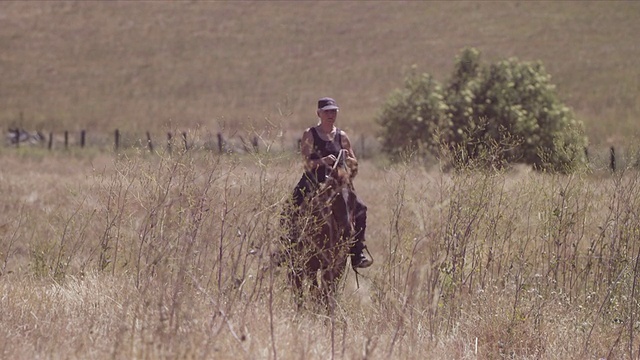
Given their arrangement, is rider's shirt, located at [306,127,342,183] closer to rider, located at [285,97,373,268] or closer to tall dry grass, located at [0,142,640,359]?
rider, located at [285,97,373,268]

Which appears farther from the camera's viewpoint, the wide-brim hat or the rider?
the wide-brim hat

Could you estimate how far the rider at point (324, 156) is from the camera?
25.2 feet

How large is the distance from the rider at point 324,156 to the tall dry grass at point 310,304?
14 centimetres

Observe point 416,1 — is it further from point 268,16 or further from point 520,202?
point 520,202

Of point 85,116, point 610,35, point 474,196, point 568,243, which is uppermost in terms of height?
point 474,196

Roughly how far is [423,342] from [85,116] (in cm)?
4535

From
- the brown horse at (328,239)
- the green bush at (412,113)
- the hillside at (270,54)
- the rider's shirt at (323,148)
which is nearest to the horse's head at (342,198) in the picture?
the brown horse at (328,239)

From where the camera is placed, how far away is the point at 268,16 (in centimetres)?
6906

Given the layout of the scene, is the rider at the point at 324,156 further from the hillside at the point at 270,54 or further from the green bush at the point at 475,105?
the hillside at the point at 270,54

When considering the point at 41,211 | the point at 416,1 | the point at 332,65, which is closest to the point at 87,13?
the point at 332,65

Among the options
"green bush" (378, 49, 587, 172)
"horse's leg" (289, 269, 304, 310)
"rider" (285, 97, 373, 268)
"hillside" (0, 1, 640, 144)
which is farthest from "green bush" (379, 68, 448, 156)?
"horse's leg" (289, 269, 304, 310)

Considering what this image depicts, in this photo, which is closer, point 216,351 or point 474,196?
point 216,351

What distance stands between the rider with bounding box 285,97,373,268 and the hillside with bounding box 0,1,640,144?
39.2 meters

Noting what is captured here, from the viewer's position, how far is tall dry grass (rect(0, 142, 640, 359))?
5.93m
